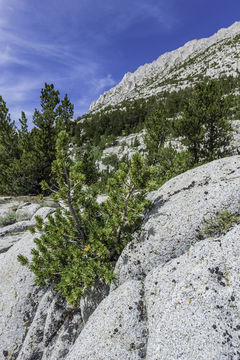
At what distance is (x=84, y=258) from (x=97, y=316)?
1.10 m

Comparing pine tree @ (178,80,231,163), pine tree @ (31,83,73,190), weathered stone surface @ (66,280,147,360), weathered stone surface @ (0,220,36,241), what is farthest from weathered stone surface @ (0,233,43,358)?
pine tree @ (178,80,231,163)

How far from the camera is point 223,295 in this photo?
7.19 ft

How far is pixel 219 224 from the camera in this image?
10.1 feet

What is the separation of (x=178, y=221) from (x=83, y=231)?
235 cm

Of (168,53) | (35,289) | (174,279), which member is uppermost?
(168,53)

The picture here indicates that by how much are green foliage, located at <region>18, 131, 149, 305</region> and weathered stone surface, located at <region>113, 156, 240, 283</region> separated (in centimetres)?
39

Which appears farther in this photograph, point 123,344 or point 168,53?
point 168,53

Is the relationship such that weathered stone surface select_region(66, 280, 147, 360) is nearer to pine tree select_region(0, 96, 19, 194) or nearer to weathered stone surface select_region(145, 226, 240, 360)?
weathered stone surface select_region(145, 226, 240, 360)

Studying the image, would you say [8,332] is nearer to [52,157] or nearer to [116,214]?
[116,214]

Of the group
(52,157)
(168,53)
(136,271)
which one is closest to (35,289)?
(136,271)

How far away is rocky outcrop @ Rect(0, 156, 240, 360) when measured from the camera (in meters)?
2.11

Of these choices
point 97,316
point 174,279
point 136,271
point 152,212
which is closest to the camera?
point 174,279

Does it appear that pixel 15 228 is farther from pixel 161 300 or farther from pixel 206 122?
pixel 206 122

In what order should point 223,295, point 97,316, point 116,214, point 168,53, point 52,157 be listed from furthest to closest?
point 168,53 → point 52,157 → point 116,214 → point 97,316 → point 223,295
